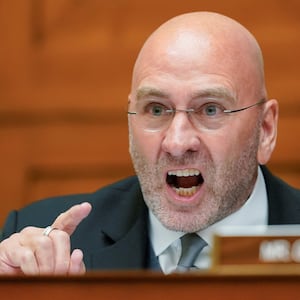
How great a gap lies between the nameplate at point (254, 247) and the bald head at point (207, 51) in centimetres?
80

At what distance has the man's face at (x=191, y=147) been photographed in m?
1.69

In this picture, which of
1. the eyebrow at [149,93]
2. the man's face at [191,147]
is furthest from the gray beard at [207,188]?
the eyebrow at [149,93]

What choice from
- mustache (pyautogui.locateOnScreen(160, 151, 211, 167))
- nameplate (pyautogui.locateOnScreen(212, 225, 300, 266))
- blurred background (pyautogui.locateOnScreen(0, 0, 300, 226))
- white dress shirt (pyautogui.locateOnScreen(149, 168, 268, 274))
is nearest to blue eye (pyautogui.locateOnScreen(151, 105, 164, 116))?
mustache (pyautogui.locateOnScreen(160, 151, 211, 167))

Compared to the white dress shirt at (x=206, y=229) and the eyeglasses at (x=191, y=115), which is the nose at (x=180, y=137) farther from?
the white dress shirt at (x=206, y=229)

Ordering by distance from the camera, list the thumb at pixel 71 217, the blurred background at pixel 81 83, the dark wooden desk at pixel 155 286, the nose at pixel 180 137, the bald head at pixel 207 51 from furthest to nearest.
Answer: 1. the blurred background at pixel 81 83
2. the bald head at pixel 207 51
3. the nose at pixel 180 137
4. the thumb at pixel 71 217
5. the dark wooden desk at pixel 155 286

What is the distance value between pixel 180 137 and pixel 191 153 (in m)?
0.04

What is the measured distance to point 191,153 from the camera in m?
1.68

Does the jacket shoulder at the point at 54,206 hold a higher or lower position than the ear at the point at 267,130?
lower

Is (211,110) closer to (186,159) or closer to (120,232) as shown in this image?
(186,159)

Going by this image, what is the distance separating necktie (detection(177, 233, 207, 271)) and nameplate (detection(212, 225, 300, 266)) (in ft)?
2.35

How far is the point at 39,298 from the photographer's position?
3.27 ft

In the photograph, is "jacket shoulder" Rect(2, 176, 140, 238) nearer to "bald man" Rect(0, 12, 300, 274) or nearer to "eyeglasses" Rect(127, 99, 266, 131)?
"bald man" Rect(0, 12, 300, 274)

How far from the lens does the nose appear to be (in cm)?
166

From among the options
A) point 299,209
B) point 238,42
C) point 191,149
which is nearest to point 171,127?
point 191,149
